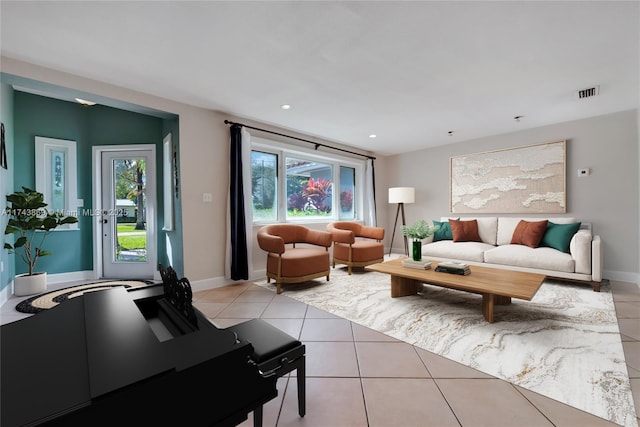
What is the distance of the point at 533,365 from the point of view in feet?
5.73

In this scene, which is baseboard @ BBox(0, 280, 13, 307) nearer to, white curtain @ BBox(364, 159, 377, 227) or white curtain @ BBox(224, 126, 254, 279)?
white curtain @ BBox(224, 126, 254, 279)

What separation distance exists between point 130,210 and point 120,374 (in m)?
4.52

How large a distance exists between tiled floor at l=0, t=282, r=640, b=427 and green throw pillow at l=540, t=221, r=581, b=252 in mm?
1460

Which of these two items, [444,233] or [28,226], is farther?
[444,233]

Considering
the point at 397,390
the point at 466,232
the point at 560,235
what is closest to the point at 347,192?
the point at 466,232

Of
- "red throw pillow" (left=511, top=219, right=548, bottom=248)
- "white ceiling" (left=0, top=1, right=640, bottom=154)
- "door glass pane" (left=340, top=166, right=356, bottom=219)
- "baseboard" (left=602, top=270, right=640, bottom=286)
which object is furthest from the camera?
"door glass pane" (left=340, top=166, right=356, bottom=219)

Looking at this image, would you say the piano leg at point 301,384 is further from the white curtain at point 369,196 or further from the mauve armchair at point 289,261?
the white curtain at point 369,196

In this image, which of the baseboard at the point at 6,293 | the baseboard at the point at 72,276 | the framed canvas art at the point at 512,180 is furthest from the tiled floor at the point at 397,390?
the baseboard at the point at 72,276

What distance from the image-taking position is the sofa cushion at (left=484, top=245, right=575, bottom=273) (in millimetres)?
3396

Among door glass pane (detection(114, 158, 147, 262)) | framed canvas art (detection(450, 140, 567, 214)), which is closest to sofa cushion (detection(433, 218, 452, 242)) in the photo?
framed canvas art (detection(450, 140, 567, 214))

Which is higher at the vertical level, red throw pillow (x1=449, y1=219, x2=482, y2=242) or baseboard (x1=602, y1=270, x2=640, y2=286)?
red throw pillow (x1=449, y1=219, x2=482, y2=242)

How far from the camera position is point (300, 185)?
16.6 feet

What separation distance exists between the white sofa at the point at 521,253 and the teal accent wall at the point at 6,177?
5.51 meters

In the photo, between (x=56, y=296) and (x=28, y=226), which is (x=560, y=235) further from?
(x=28, y=226)
